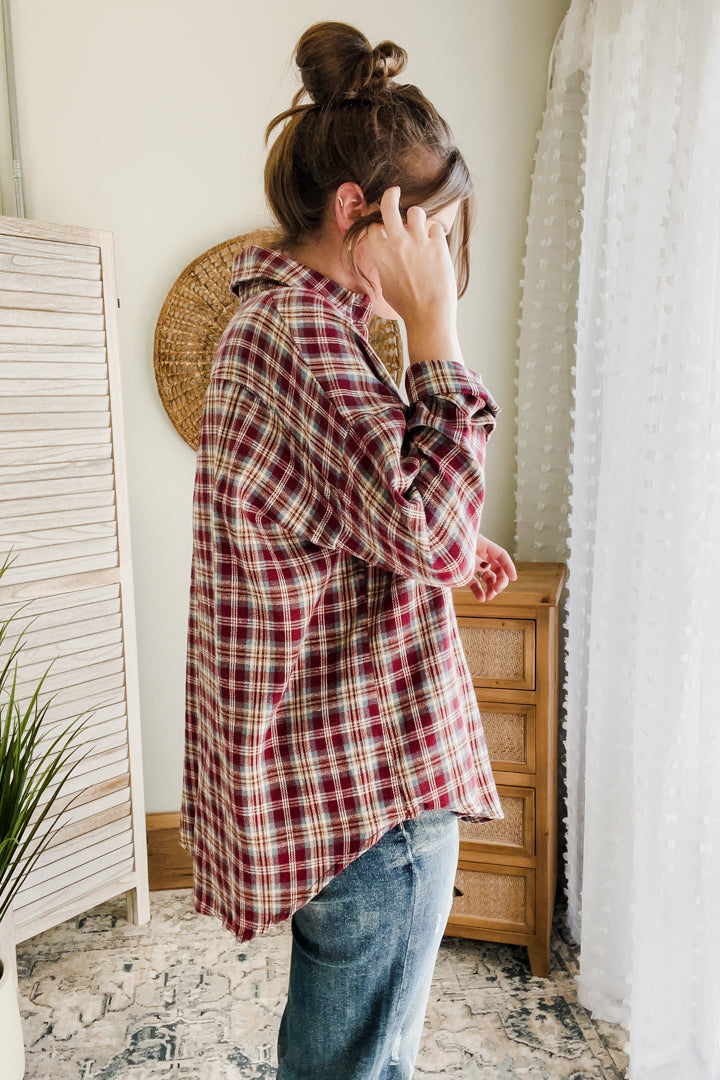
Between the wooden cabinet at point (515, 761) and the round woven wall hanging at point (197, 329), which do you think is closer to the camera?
the wooden cabinet at point (515, 761)

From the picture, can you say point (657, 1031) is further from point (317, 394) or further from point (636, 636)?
point (317, 394)

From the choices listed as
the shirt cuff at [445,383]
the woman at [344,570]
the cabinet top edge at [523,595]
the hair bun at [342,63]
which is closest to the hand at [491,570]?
the woman at [344,570]

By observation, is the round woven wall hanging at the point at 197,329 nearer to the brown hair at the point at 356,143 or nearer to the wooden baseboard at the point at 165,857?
the wooden baseboard at the point at 165,857

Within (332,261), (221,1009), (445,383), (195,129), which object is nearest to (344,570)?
(445,383)

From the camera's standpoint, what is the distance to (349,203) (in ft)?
2.71

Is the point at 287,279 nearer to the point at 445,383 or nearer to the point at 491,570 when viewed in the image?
the point at 445,383

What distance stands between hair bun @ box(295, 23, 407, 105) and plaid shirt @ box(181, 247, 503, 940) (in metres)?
0.17

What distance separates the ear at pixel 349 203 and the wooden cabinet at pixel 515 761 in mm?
1151

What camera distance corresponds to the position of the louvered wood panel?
1890mm

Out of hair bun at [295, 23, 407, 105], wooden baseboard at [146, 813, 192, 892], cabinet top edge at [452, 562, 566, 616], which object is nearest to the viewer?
hair bun at [295, 23, 407, 105]

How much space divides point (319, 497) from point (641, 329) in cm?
111

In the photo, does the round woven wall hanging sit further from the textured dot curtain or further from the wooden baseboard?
the wooden baseboard

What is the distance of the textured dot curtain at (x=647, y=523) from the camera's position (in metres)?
1.41

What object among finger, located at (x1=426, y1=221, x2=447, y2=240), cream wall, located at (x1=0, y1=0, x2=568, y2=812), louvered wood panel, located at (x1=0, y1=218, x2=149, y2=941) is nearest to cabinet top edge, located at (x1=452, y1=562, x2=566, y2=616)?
cream wall, located at (x1=0, y1=0, x2=568, y2=812)
